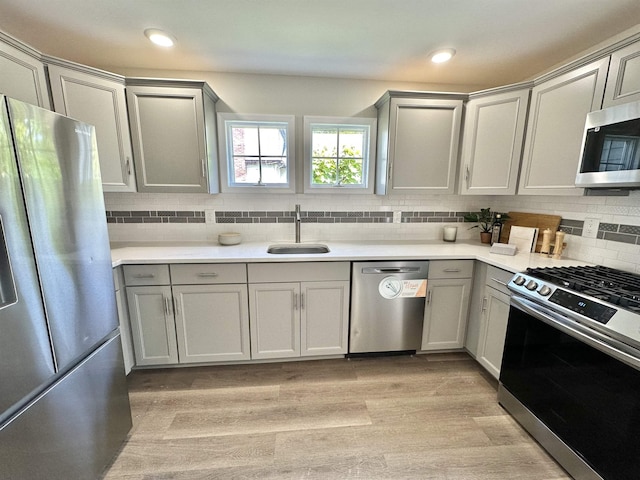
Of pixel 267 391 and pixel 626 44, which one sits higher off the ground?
pixel 626 44

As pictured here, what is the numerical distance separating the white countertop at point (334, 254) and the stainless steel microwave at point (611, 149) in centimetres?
62

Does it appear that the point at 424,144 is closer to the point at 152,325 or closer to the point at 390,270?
the point at 390,270

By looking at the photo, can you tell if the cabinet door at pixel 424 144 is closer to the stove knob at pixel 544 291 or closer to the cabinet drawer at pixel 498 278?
the cabinet drawer at pixel 498 278

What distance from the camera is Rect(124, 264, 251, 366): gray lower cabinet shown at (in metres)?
1.88

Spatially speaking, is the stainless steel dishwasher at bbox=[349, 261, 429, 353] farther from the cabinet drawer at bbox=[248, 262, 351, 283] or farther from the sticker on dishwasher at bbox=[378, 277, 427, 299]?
the cabinet drawer at bbox=[248, 262, 351, 283]

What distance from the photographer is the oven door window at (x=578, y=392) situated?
107 centimetres

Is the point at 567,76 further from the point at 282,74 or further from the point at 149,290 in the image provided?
the point at 149,290

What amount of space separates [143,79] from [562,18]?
107 inches

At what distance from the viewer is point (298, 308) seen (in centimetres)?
204

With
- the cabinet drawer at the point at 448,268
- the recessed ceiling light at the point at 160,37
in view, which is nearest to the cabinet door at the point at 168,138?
the recessed ceiling light at the point at 160,37

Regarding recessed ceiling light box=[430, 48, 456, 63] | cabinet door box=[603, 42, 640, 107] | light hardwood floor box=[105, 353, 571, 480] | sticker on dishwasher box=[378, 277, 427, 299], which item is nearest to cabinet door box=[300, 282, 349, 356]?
light hardwood floor box=[105, 353, 571, 480]

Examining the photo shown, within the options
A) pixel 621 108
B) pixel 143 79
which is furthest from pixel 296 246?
pixel 621 108

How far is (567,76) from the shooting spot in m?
1.66

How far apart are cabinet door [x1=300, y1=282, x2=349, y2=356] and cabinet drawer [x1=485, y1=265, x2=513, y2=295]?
3.46ft
